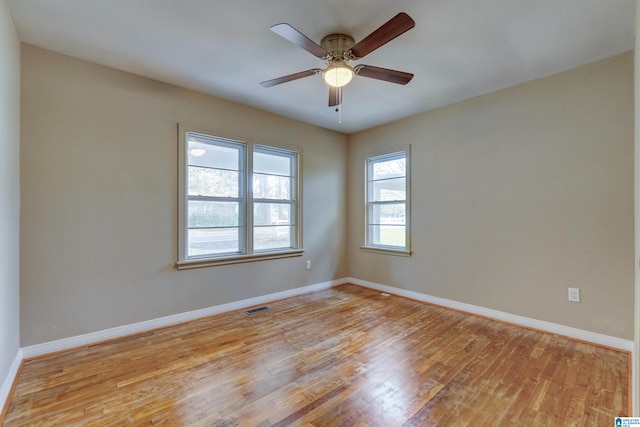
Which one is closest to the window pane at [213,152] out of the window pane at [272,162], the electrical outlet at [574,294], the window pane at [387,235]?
the window pane at [272,162]

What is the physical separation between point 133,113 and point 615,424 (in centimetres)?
429

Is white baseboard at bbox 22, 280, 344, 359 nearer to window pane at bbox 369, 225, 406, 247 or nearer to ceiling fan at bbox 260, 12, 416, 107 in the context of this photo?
window pane at bbox 369, 225, 406, 247

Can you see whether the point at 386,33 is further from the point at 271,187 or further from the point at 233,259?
the point at 233,259

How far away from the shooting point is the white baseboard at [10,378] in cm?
173

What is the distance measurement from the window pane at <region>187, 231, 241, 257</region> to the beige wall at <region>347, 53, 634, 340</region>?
2.38 m

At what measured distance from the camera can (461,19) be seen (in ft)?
6.57

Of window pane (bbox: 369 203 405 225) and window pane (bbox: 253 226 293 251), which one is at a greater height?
window pane (bbox: 369 203 405 225)

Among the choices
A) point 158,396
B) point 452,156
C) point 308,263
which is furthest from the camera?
point 308,263

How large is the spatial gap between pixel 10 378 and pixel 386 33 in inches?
133

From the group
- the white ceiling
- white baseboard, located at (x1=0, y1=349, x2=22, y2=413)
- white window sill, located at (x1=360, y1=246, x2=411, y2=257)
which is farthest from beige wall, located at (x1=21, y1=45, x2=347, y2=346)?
white window sill, located at (x1=360, y1=246, x2=411, y2=257)

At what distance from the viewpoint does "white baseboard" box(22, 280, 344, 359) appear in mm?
2371

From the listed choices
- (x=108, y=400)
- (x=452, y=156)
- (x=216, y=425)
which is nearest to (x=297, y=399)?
(x=216, y=425)

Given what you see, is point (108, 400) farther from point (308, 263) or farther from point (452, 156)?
point (452, 156)

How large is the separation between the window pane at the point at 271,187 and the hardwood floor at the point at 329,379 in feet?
5.59
